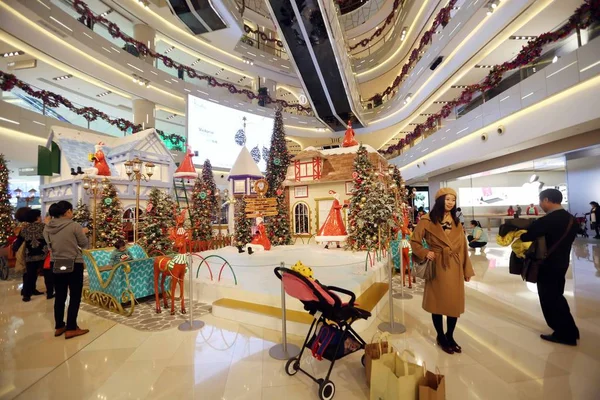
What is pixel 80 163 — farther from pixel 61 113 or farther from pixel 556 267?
pixel 556 267

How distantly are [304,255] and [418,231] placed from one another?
4.43m

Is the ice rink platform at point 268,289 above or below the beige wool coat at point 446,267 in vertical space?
below

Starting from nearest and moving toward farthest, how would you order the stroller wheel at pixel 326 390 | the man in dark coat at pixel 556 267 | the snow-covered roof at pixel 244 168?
1. the stroller wheel at pixel 326 390
2. the man in dark coat at pixel 556 267
3. the snow-covered roof at pixel 244 168

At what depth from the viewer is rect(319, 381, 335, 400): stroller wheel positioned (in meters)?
2.07

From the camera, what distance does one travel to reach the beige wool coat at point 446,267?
8.92ft

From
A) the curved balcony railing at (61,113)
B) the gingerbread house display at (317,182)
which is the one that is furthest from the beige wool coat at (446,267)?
the curved balcony railing at (61,113)

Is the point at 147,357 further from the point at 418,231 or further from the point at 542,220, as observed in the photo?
the point at 542,220

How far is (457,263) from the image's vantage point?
2.76 metres

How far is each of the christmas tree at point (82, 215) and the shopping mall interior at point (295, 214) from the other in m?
0.08

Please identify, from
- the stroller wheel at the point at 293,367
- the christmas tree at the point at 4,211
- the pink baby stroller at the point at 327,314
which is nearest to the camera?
the pink baby stroller at the point at 327,314

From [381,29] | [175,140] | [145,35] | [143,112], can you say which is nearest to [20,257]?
[175,140]

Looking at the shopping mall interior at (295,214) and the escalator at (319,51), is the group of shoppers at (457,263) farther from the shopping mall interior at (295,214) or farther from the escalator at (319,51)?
the escalator at (319,51)

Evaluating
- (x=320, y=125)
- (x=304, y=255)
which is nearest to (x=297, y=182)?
(x=304, y=255)

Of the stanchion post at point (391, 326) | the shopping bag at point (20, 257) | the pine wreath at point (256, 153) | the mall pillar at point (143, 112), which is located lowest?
the stanchion post at point (391, 326)
